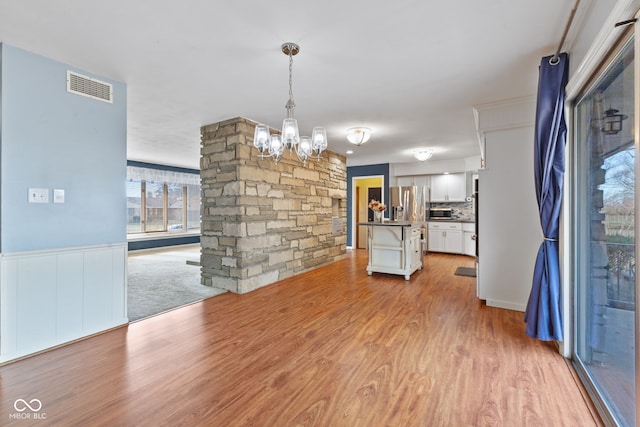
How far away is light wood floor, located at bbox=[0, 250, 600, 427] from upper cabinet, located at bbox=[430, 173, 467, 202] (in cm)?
473

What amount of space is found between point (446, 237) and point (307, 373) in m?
6.35

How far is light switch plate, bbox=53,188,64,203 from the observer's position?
249 centimetres

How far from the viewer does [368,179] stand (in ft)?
28.9

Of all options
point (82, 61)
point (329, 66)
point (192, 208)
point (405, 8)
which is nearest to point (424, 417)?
point (405, 8)

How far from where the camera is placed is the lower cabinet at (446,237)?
721 centimetres

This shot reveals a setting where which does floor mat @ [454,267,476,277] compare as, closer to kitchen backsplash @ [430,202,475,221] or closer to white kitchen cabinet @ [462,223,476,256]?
white kitchen cabinet @ [462,223,476,256]

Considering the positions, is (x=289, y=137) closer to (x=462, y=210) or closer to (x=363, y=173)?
(x=363, y=173)

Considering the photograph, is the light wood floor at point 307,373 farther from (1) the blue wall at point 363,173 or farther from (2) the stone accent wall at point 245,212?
(1) the blue wall at point 363,173

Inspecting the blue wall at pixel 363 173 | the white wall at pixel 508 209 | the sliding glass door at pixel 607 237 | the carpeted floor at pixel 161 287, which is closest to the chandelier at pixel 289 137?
the sliding glass door at pixel 607 237

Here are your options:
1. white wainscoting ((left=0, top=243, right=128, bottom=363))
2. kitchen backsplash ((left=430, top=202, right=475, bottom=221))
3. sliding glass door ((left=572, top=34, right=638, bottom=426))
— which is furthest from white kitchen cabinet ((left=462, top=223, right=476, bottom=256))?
white wainscoting ((left=0, top=243, right=128, bottom=363))

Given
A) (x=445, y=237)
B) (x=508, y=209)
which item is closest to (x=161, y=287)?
(x=508, y=209)

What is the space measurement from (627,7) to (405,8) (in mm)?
1093

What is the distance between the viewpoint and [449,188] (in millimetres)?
7582

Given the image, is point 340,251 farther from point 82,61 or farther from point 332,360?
point 82,61
